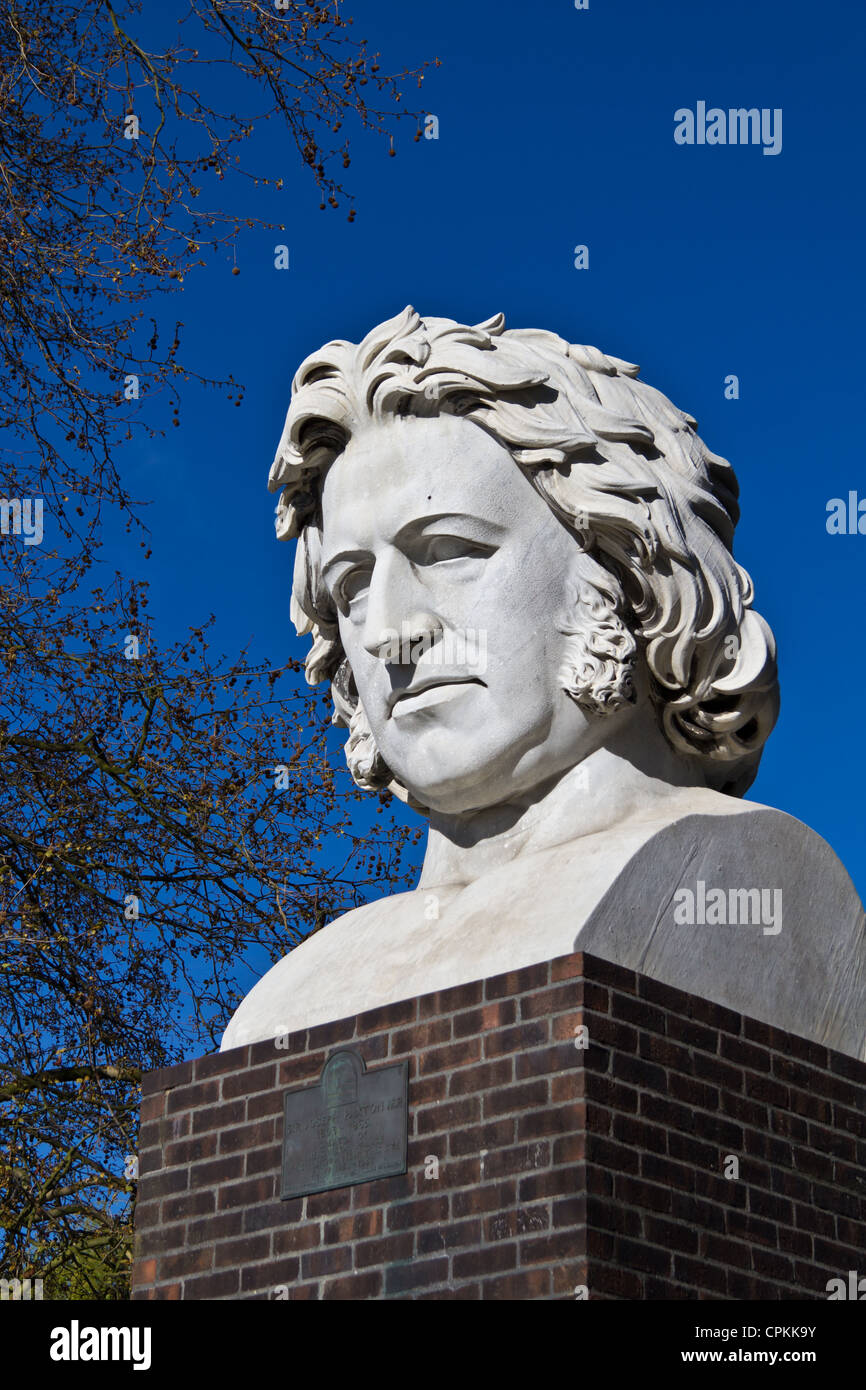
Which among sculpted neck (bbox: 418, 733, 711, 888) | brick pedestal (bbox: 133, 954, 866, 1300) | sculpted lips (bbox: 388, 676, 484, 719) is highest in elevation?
sculpted lips (bbox: 388, 676, 484, 719)

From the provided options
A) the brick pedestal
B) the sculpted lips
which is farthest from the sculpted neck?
the brick pedestal

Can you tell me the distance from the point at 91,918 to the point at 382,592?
4.93 meters

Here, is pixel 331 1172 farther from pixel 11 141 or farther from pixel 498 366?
pixel 11 141

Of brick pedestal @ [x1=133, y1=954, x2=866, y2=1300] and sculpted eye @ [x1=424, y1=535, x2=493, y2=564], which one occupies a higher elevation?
sculpted eye @ [x1=424, y1=535, x2=493, y2=564]

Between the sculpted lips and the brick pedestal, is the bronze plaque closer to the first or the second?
the brick pedestal

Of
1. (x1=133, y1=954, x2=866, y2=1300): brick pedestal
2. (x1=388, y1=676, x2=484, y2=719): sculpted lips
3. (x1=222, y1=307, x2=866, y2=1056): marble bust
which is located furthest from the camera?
(x1=388, y1=676, x2=484, y2=719): sculpted lips

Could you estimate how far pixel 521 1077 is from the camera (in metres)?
5.08

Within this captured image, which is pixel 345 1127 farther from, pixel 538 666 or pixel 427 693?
pixel 538 666

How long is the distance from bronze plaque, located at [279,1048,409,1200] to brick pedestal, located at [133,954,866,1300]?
0.03m

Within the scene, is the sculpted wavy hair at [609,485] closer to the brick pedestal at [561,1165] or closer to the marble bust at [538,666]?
the marble bust at [538,666]

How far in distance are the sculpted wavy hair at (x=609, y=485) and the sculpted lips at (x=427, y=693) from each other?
30 centimetres

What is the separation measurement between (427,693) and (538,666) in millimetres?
330

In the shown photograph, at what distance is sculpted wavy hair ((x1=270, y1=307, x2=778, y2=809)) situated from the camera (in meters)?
5.89
